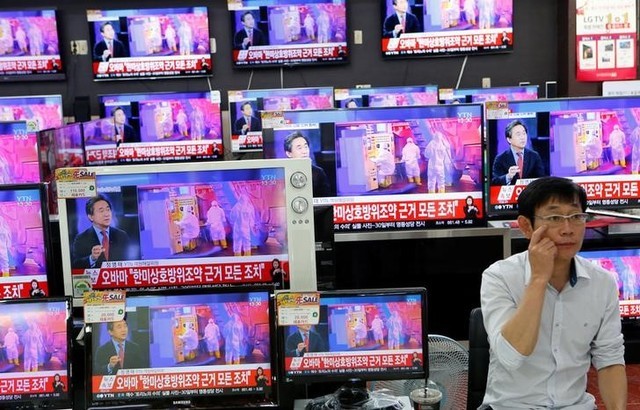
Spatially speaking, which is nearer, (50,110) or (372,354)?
(372,354)

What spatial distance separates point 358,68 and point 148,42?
2.38m

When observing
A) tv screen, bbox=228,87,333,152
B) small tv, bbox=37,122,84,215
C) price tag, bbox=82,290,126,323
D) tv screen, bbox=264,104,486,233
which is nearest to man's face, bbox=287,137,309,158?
tv screen, bbox=264,104,486,233

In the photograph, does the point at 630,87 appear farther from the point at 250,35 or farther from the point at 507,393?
the point at 507,393

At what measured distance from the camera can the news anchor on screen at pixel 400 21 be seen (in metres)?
8.00

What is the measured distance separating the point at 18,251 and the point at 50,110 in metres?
5.87

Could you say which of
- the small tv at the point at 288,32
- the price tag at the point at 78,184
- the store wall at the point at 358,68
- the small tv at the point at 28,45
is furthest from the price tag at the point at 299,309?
the small tv at the point at 28,45

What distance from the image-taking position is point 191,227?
2109 millimetres

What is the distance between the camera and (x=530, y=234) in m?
1.93

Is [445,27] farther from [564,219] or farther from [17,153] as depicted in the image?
[564,219]

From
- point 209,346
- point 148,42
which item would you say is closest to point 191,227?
point 209,346

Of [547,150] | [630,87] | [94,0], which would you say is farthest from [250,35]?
[547,150]

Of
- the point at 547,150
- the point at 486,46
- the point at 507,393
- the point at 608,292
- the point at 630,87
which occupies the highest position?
the point at 486,46

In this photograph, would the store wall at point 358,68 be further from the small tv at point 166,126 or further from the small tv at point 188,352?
the small tv at point 188,352

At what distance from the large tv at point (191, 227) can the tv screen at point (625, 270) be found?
152cm
